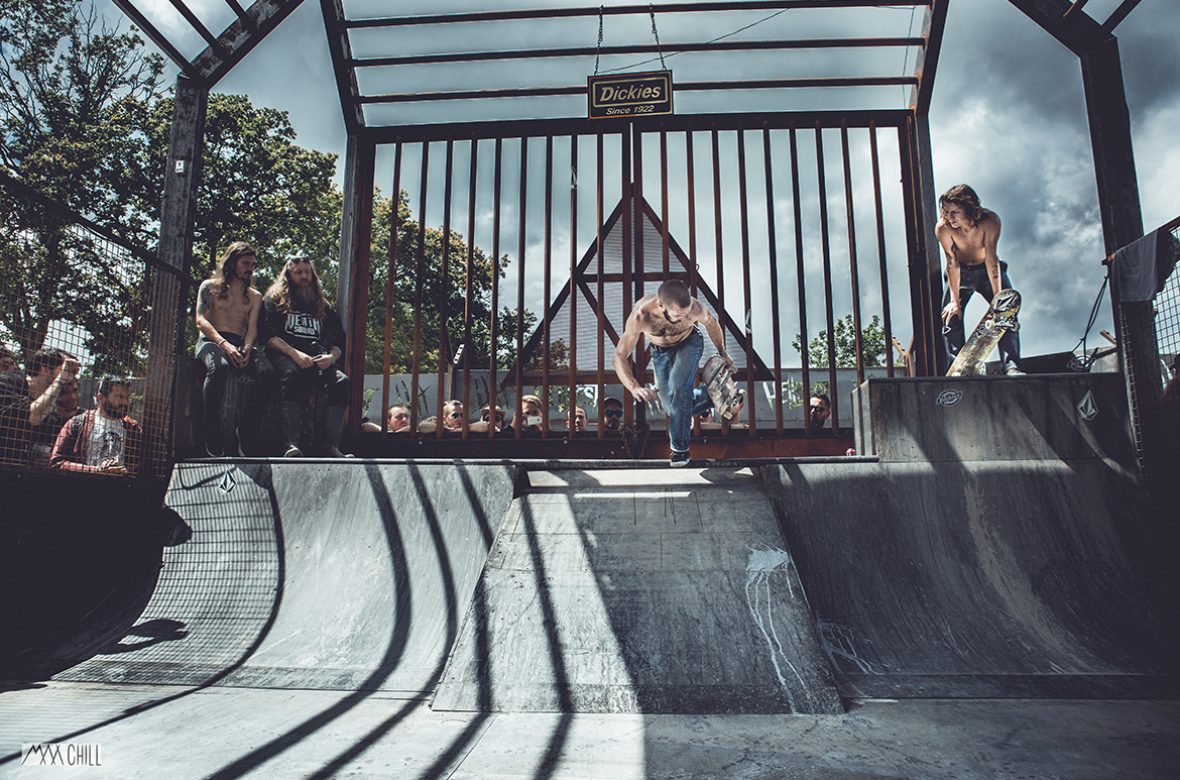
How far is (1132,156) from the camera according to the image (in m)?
5.36

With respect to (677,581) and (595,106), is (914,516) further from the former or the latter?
(595,106)

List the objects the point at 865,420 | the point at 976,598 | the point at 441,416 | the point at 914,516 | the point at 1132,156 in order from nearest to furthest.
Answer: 1. the point at 976,598
2. the point at 914,516
3. the point at 865,420
4. the point at 1132,156
5. the point at 441,416

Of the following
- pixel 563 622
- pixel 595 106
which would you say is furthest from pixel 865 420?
pixel 595 106

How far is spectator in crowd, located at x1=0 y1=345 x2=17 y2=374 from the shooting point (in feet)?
13.1

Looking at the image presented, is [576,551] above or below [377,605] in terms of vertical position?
above

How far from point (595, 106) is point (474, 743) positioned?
253 inches

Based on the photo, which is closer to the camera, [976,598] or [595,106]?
[976,598]

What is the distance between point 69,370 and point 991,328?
6.60 metres

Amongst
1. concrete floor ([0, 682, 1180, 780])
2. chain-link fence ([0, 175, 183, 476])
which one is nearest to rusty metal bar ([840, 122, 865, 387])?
concrete floor ([0, 682, 1180, 780])

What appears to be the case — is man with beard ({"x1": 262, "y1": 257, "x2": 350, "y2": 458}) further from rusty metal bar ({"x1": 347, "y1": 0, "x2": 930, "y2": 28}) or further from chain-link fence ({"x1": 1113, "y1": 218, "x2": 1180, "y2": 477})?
chain-link fence ({"x1": 1113, "y1": 218, "x2": 1180, "y2": 477})

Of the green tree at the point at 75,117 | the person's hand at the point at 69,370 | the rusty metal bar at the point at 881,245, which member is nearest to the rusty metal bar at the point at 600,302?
the rusty metal bar at the point at 881,245

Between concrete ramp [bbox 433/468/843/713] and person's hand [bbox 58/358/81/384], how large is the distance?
10.2ft

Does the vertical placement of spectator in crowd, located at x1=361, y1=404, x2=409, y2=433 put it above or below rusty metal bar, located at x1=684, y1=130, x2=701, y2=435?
below

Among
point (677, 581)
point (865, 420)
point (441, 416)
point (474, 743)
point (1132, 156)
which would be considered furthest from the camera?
point (441, 416)
